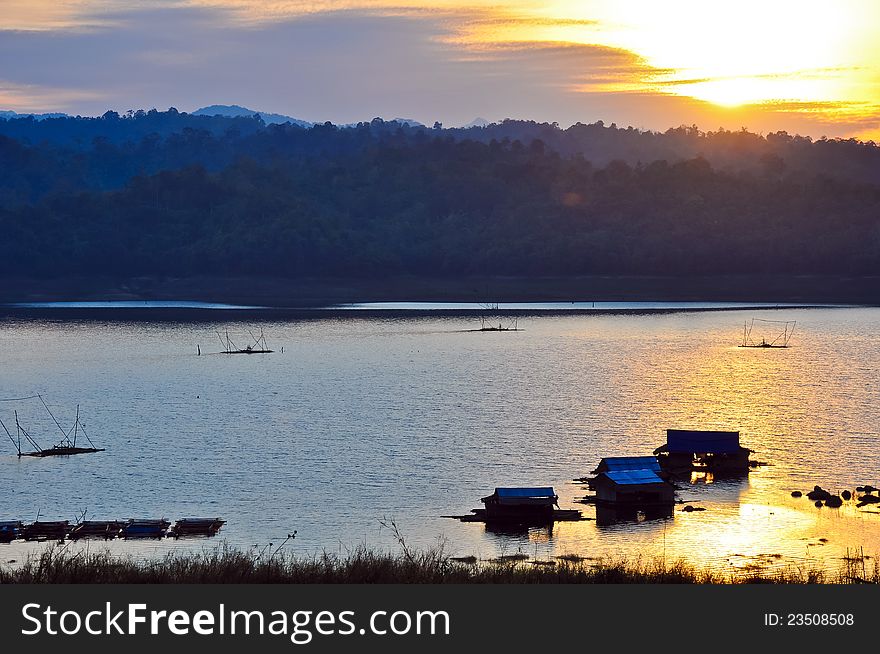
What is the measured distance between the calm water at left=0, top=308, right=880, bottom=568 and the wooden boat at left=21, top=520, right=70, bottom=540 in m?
1.85

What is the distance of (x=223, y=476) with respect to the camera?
6219 cm

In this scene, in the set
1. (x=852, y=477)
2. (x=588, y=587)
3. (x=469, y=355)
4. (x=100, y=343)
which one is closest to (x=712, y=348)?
(x=469, y=355)

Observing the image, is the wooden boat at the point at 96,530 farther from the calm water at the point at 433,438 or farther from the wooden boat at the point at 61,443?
the wooden boat at the point at 61,443

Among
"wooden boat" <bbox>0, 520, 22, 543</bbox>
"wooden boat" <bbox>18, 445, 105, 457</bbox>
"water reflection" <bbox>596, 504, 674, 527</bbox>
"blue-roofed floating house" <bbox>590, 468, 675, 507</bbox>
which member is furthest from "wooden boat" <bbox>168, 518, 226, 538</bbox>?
"wooden boat" <bbox>18, 445, 105, 457</bbox>

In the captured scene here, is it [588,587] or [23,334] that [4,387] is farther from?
[588,587]

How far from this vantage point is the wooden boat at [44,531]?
46.2 meters

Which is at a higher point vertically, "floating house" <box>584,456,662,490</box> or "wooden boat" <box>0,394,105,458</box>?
"floating house" <box>584,456,662,490</box>

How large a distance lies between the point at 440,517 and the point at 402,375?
7288cm

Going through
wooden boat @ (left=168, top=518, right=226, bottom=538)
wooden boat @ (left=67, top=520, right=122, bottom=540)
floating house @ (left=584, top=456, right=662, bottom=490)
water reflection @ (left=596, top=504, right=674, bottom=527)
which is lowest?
water reflection @ (left=596, top=504, right=674, bottom=527)

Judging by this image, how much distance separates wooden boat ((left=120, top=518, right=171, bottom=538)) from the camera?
46.7 metres

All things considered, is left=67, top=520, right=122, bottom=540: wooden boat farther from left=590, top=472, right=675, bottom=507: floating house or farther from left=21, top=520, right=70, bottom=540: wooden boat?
left=590, top=472, right=675, bottom=507: floating house

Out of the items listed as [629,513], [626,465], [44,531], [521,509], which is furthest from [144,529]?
[626,465]

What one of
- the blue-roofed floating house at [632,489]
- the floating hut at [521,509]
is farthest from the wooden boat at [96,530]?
the blue-roofed floating house at [632,489]

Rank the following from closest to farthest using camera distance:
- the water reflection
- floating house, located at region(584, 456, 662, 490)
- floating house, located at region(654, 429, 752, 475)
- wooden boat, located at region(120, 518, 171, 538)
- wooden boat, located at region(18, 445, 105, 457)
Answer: wooden boat, located at region(120, 518, 171, 538) → the water reflection → floating house, located at region(584, 456, 662, 490) → floating house, located at region(654, 429, 752, 475) → wooden boat, located at region(18, 445, 105, 457)
